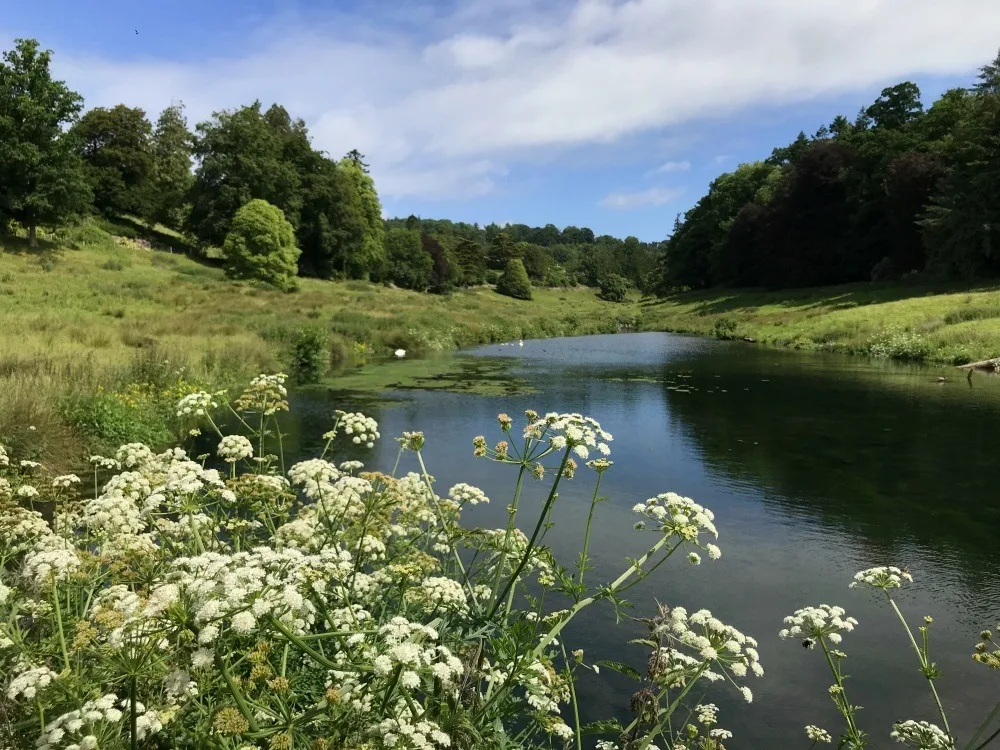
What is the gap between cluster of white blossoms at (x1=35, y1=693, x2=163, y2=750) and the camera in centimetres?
225

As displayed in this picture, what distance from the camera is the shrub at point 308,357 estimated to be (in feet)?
74.4

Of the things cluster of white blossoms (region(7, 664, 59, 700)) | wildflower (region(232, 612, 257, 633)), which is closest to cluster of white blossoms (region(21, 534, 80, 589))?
cluster of white blossoms (region(7, 664, 59, 700))

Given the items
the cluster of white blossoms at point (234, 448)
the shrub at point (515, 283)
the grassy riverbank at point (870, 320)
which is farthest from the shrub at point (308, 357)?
the shrub at point (515, 283)

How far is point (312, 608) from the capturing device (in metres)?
2.83

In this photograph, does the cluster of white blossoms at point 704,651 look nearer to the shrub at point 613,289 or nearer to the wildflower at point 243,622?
the wildflower at point 243,622

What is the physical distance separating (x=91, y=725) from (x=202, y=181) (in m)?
63.5

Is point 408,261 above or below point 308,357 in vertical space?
above

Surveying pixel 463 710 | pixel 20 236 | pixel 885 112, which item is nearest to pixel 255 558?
pixel 463 710

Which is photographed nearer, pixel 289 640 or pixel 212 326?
pixel 289 640

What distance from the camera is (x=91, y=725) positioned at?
2297 millimetres

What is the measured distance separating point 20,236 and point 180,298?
1775 centimetres

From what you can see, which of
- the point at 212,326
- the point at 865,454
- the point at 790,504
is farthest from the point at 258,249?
the point at 790,504

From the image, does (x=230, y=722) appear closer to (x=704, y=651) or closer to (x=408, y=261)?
(x=704, y=651)

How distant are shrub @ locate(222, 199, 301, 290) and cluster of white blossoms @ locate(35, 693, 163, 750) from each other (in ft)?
162
